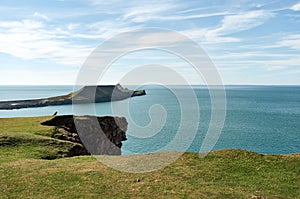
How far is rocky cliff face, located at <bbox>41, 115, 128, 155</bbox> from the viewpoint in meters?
53.9

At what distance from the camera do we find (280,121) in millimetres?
136875

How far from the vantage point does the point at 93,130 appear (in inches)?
2283

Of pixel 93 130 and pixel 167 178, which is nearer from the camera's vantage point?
pixel 167 178

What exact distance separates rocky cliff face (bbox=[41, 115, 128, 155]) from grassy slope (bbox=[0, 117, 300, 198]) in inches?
854

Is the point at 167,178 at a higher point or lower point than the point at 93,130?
higher

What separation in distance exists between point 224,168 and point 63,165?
49.2ft

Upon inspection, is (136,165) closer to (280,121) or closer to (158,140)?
(158,140)

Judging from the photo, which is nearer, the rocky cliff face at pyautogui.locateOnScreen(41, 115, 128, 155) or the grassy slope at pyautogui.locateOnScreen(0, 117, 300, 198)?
the grassy slope at pyautogui.locateOnScreen(0, 117, 300, 198)

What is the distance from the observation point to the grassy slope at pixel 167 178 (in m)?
19.9

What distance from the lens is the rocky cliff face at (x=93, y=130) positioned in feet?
177

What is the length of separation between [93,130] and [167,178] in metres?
37.6

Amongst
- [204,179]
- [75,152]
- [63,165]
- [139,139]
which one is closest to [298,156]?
[204,179]

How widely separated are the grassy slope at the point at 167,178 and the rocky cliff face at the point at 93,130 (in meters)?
21.7

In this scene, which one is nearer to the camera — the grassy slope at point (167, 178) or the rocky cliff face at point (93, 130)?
the grassy slope at point (167, 178)
